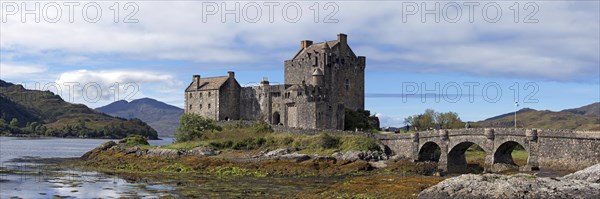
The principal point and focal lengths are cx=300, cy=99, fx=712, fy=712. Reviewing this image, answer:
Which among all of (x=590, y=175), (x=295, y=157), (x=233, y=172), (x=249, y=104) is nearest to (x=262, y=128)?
(x=249, y=104)

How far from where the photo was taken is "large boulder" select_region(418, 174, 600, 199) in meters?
31.4

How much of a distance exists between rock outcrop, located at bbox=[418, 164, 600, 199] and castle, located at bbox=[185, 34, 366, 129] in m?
47.1

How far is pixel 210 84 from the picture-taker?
9406cm

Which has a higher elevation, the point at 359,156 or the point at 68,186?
the point at 359,156

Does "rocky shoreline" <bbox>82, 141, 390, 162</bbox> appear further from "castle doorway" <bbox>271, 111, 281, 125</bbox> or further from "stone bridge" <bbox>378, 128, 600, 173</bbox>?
"castle doorway" <bbox>271, 111, 281, 125</bbox>

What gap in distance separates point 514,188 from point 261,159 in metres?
36.7

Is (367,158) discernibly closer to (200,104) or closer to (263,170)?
(263,170)

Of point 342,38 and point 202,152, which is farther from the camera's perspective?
point 342,38

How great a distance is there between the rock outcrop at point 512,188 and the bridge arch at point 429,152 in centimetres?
3414

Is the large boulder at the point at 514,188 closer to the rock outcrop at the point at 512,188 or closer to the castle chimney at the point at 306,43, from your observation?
the rock outcrop at the point at 512,188

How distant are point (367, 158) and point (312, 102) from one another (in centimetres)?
1626

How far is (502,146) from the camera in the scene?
60.4 m

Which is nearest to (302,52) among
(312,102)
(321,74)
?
(321,74)

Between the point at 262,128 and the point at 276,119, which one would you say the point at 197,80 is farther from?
the point at 262,128
